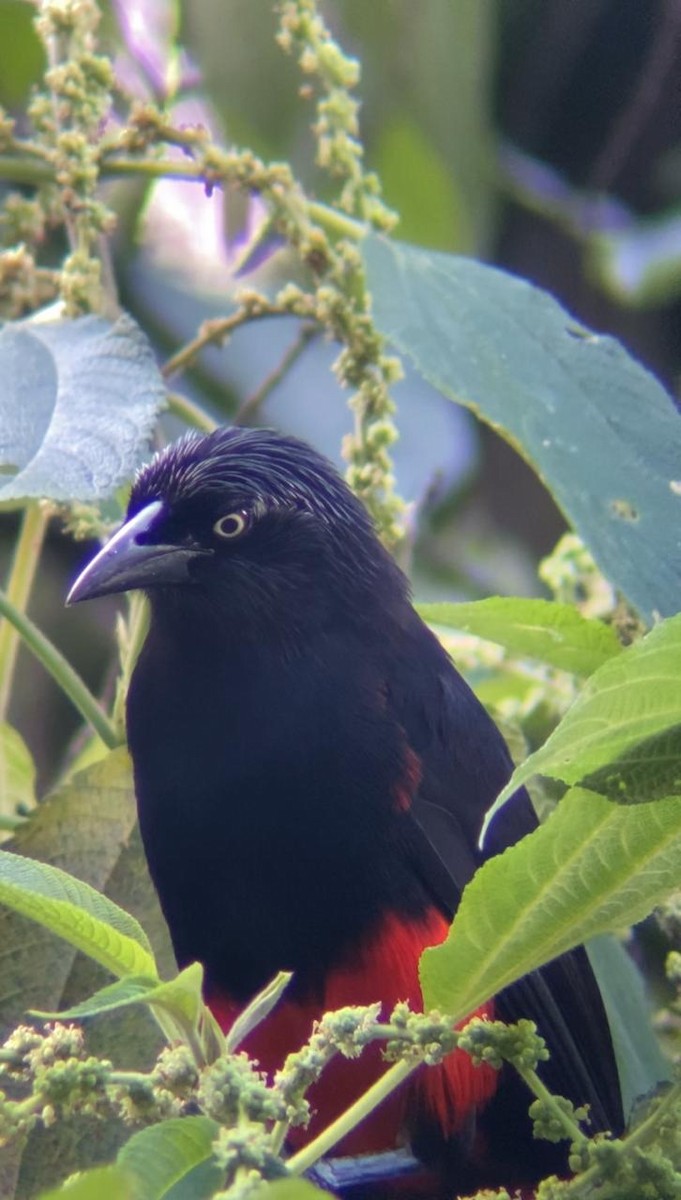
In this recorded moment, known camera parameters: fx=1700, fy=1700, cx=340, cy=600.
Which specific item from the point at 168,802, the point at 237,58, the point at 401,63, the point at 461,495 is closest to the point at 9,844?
the point at 168,802

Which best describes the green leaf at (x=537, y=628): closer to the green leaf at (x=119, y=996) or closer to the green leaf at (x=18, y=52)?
the green leaf at (x=119, y=996)

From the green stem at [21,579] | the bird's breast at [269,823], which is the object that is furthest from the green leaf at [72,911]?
the green stem at [21,579]

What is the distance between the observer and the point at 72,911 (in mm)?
1342

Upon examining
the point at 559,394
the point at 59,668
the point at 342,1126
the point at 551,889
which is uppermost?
the point at 559,394

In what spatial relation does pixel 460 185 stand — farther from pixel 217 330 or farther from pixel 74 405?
pixel 74 405

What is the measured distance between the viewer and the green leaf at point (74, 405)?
1.90 meters

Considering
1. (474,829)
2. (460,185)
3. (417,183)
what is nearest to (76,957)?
(474,829)

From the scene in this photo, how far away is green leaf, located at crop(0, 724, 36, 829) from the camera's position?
2.56m

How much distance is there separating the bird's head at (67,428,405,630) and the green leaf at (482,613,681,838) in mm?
1181

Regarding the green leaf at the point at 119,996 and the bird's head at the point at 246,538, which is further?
the bird's head at the point at 246,538

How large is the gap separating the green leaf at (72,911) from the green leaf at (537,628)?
67 cm

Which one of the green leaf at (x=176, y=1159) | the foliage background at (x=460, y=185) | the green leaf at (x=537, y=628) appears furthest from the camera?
the foliage background at (x=460, y=185)

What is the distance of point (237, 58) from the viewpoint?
3518mm

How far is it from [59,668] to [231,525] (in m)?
0.54
